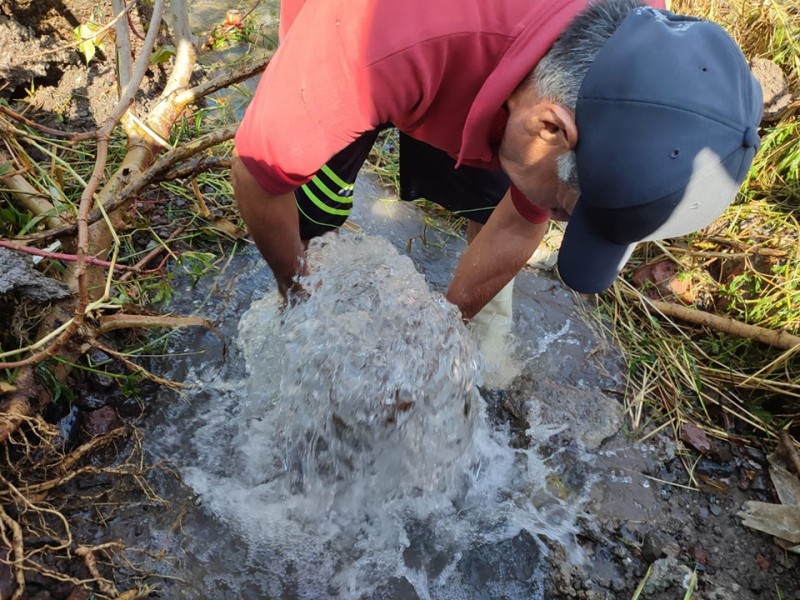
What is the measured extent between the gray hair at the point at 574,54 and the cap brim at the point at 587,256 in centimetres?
15

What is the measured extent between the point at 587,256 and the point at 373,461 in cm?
101

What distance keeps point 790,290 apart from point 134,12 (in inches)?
136

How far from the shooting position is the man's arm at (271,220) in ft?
5.37

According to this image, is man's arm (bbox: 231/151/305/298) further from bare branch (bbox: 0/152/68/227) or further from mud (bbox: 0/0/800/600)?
bare branch (bbox: 0/152/68/227)

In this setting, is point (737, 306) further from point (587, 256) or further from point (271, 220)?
point (271, 220)

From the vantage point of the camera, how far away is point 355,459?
202 cm

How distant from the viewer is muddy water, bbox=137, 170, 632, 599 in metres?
1.78

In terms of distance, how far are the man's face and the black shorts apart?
0.59m

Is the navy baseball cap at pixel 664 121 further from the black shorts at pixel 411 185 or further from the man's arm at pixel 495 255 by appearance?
the black shorts at pixel 411 185

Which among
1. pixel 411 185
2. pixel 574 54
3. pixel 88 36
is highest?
pixel 88 36

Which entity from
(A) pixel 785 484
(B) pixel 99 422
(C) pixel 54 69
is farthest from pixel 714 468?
(C) pixel 54 69

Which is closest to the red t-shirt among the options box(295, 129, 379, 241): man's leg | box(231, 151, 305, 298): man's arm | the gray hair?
the gray hair

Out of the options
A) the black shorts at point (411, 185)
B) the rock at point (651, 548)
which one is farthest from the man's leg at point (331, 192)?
the rock at point (651, 548)

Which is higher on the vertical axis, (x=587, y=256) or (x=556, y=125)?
(x=556, y=125)
